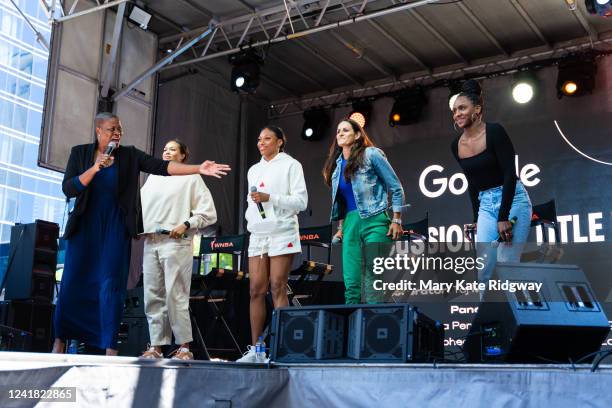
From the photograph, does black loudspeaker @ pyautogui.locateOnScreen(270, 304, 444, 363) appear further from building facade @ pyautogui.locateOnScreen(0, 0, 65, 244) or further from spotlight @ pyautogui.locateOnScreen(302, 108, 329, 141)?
spotlight @ pyautogui.locateOnScreen(302, 108, 329, 141)

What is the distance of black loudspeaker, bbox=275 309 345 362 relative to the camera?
3.38m

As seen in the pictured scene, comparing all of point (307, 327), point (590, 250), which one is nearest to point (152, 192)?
point (307, 327)

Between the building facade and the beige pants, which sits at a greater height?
the building facade

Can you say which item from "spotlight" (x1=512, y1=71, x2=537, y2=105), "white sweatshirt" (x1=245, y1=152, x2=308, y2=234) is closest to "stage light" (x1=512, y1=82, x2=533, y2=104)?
"spotlight" (x1=512, y1=71, x2=537, y2=105)

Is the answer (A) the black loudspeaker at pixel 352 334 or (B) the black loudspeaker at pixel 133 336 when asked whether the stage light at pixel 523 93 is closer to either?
(B) the black loudspeaker at pixel 133 336

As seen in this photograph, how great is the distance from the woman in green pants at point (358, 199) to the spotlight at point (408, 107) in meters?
7.40

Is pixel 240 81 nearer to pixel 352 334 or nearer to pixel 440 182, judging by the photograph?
pixel 440 182

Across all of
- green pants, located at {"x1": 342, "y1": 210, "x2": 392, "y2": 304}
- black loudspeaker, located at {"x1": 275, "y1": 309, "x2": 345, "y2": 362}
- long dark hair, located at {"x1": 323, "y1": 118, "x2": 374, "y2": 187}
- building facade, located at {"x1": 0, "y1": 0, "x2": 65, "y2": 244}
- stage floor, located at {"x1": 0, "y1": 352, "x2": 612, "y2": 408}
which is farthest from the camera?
building facade, located at {"x1": 0, "y1": 0, "x2": 65, "y2": 244}

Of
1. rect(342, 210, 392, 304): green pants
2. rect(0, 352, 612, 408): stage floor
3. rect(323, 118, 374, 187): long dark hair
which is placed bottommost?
rect(0, 352, 612, 408): stage floor

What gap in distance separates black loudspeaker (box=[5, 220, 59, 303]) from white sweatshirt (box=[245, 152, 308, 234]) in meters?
3.67

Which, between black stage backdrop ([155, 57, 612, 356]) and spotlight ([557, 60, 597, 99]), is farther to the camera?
spotlight ([557, 60, 597, 99])

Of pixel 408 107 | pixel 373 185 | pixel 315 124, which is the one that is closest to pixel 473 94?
pixel 373 185

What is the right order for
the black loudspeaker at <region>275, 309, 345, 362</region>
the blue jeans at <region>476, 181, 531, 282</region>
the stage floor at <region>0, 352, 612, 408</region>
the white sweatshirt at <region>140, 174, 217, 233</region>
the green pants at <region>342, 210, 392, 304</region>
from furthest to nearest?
the white sweatshirt at <region>140, 174, 217, 233</region> < the green pants at <region>342, 210, 392, 304</region> < the blue jeans at <region>476, 181, 531, 282</region> < the black loudspeaker at <region>275, 309, 345, 362</region> < the stage floor at <region>0, 352, 612, 408</region>

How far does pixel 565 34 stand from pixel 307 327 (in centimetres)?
899
